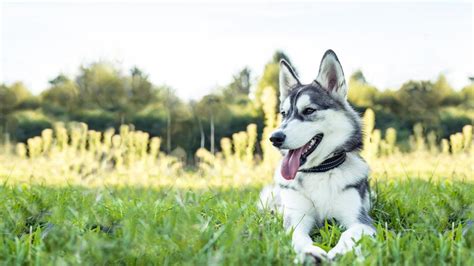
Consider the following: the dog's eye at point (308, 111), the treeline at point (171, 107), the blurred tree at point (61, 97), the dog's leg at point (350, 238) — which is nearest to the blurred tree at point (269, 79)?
the treeline at point (171, 107)

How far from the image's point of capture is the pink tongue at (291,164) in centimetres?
377

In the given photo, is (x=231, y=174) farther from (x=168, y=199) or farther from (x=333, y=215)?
(x=333, y=215)

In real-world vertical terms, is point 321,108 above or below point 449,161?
above

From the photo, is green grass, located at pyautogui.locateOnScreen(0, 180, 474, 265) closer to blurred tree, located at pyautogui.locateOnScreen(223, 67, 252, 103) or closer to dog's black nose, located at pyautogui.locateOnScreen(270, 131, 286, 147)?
dog's black nose, located at pyautogui.locateOnScreen(270, 131, 286, 147)

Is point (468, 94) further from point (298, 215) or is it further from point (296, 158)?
point (298, 215)

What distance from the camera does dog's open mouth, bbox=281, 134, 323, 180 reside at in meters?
3.78

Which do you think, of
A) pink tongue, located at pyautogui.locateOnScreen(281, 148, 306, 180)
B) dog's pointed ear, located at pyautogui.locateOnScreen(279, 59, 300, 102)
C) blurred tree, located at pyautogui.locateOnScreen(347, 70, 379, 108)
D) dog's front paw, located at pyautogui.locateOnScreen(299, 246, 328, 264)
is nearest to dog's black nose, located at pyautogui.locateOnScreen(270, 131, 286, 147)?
pink tongue, located at pyautogui.locateOnScreen(281, 148, 306, 180)

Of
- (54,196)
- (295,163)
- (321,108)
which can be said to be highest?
(321,108)

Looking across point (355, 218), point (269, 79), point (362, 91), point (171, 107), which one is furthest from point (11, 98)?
point (355, 218)

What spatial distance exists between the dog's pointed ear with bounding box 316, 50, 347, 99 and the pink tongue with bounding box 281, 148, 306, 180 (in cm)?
62

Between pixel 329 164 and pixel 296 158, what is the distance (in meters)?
0.27

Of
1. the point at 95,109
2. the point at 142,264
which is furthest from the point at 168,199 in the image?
the point at 95,109

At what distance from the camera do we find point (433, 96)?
13.9m

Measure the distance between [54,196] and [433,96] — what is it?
38.8ft
